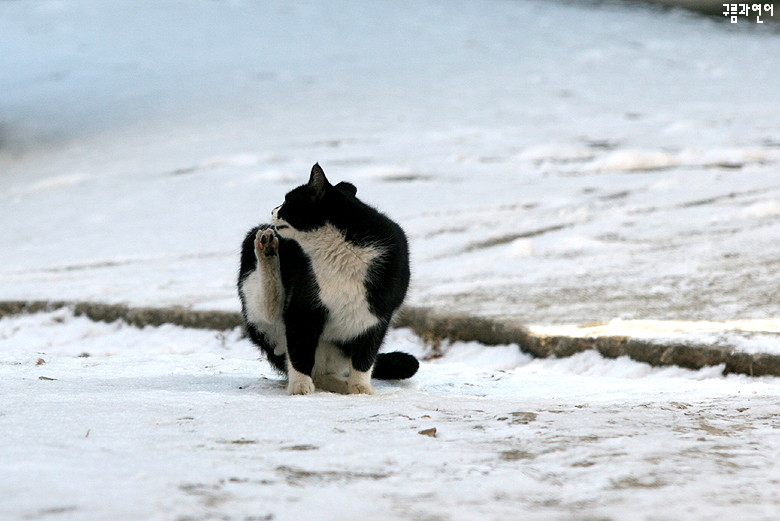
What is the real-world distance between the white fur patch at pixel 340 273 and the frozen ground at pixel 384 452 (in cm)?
32

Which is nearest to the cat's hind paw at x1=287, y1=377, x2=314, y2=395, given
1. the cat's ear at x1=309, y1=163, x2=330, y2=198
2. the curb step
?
the cat's ear at x1=309, y1=163, x2=330, y2=198

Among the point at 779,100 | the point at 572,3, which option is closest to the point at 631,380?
the point at 779,100

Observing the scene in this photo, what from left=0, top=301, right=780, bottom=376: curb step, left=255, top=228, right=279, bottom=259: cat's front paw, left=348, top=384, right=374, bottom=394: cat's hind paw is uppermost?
left=255, top=228, right=279, bottom=259: cat's front paw

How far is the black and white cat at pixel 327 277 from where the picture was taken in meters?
3.52

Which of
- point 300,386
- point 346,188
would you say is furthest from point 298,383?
point 346,188

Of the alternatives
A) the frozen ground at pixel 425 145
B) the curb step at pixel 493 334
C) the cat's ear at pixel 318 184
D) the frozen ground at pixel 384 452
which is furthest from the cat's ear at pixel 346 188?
the frozen ground at pixel 425 145

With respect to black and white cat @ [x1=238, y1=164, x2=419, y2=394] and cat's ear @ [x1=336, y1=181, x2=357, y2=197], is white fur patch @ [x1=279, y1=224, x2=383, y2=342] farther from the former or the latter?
cat's ear @ [x1=336, y1=181, x2=357, y2=197]

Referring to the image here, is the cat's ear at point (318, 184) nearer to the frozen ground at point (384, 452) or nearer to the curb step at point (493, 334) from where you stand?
the frozen ground at point (384, 452)

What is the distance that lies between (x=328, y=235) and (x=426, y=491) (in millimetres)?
1695

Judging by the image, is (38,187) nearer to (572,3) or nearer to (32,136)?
(32,136)

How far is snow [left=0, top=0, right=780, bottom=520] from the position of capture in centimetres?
212

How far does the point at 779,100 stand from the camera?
1316 centimetres

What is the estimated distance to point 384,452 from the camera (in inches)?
Result: 91.0

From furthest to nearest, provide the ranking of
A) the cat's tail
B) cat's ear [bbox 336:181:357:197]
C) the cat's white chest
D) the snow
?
the cat's tail → cat's ear [bbox 336:181:357:197] → the cat's white chest → the snow
